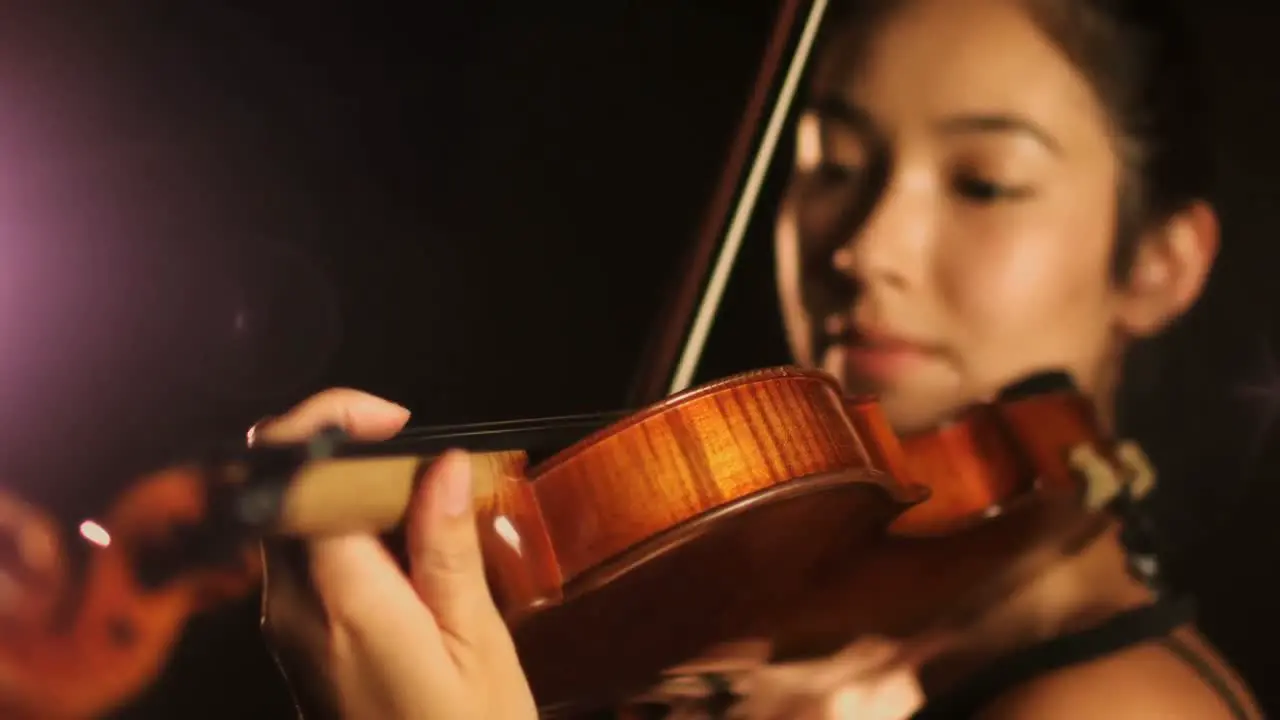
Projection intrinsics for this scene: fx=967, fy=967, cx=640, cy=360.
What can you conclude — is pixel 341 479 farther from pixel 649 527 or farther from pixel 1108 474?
pixel 1108 474

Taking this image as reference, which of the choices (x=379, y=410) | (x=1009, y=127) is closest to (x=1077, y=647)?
(x=1009, y=127)

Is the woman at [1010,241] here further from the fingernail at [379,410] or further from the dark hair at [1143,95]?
the fingernail at [379,410]

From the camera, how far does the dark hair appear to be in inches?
34.1

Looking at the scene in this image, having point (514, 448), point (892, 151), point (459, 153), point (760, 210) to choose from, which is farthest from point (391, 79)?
point (514, 448)

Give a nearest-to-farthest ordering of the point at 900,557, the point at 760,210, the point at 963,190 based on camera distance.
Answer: the point at 900,557 < the point at 963,190 < the point at 760,210

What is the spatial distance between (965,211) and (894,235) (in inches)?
2.6

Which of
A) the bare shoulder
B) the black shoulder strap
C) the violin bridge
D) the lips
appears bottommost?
the bare shoulder

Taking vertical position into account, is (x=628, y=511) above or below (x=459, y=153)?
below

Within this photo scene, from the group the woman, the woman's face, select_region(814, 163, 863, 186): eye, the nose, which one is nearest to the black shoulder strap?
the woman

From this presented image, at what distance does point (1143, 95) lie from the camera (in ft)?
2.88

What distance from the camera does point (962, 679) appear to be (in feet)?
2.64

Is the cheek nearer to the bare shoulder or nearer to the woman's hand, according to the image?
the bare shoulder

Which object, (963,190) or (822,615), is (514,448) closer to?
(822,615)

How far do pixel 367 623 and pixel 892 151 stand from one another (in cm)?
65
